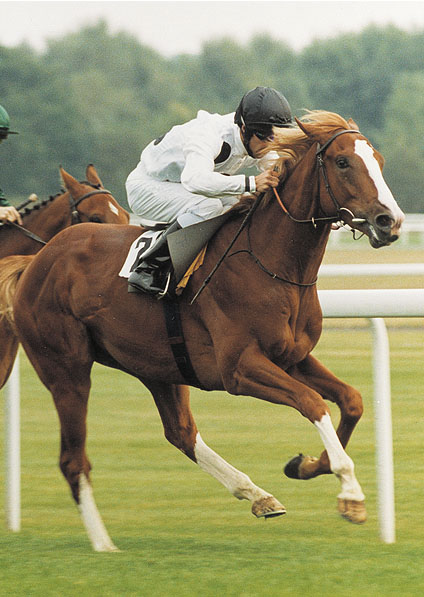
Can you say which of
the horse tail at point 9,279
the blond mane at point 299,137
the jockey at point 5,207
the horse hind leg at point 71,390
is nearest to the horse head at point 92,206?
the jockey at point 5,207

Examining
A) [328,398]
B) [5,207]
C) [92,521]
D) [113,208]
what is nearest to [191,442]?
[92,521]

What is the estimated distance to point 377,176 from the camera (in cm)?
376

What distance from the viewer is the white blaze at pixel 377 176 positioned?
3.70 metres

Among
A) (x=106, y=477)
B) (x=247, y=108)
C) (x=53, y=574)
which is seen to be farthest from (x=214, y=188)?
(x=106, y=477)

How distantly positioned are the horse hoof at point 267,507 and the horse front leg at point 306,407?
0.46ft

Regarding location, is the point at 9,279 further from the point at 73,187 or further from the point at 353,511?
the point at 353,511

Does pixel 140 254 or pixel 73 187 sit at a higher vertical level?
pixel 140 254

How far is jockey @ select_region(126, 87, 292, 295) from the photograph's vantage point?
4105mm

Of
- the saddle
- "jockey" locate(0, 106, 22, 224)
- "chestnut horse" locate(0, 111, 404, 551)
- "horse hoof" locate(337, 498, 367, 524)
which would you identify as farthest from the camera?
"jockey" locate(0, 106, 22, 224)

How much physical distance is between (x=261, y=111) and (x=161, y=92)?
6076 cm

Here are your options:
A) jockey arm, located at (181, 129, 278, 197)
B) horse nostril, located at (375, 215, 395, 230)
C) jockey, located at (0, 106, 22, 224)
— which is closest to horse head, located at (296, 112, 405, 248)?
horse nostril, located at (375, 215, 395, 230)

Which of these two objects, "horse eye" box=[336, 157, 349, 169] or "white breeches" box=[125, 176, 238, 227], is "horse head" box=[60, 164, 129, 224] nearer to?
"white breeches" box=[125, 176, 238, 227]

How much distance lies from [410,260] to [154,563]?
16.7m

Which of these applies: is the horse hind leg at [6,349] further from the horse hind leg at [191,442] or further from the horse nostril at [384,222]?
the horse nostril at [384,222]
